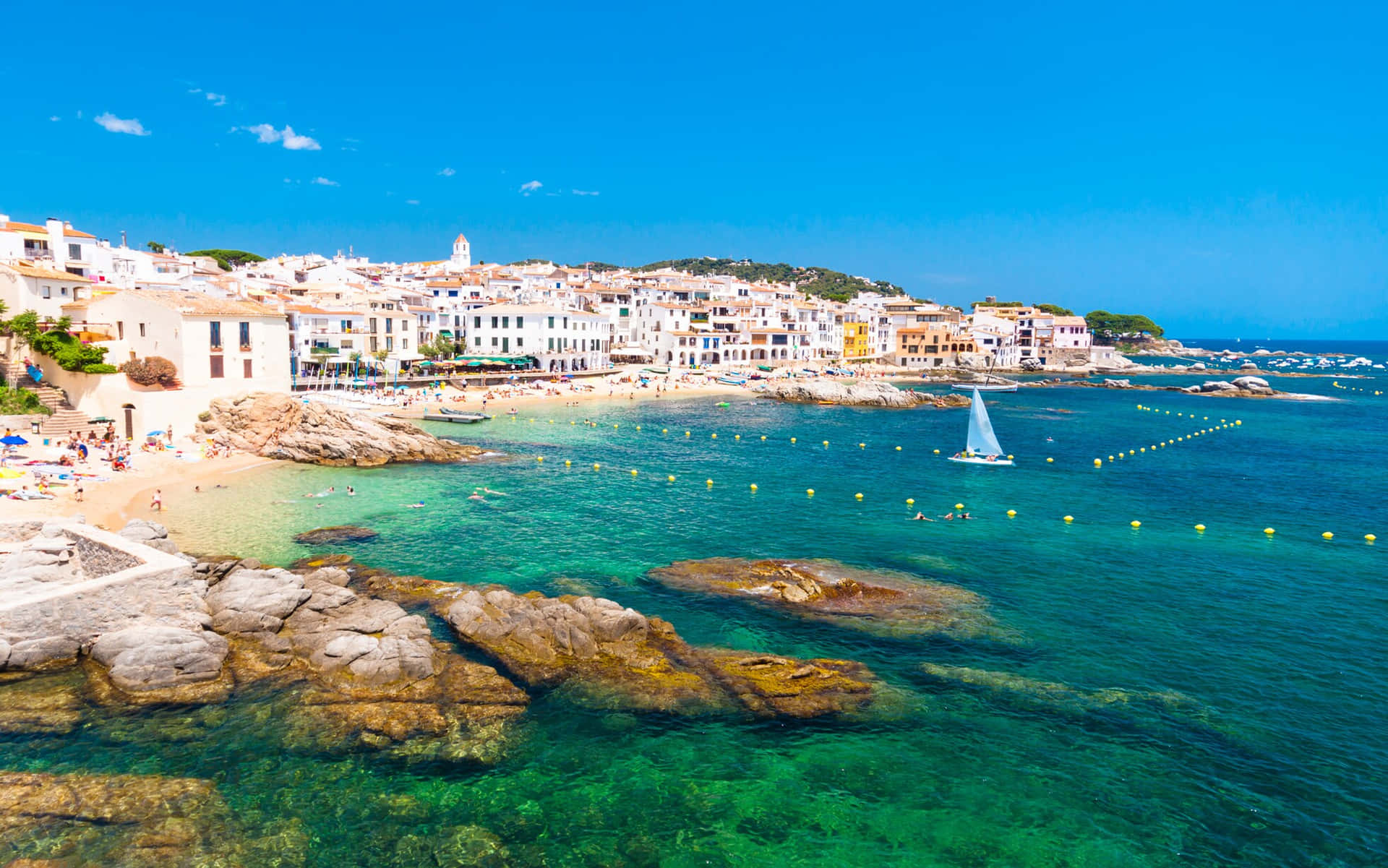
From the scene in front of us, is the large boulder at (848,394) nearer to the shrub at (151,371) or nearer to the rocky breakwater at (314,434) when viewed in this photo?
the rocky breakwater at (314,434)

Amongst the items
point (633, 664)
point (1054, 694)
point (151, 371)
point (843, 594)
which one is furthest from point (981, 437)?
point (151, 371)

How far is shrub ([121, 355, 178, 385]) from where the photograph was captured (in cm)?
4497

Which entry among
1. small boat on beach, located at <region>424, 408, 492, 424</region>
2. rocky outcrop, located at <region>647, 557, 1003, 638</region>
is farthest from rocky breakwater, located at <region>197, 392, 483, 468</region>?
rocky outcrop, located at <region>647, 557, 1003, 638</region>

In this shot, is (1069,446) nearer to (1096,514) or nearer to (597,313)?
(1096,514)

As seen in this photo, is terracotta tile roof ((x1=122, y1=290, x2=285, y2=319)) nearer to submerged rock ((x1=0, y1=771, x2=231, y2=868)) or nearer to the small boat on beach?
the small boat on beach

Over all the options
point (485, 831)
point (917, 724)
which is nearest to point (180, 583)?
point (485, 831)

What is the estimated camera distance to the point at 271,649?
19891 mm

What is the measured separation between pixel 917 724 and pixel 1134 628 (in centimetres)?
986

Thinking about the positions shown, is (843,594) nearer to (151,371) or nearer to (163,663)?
(163,663)

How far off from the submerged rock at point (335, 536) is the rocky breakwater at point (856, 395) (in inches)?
2463


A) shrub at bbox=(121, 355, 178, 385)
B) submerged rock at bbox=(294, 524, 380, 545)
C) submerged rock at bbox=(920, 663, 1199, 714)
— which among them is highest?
shrub at bbox=(121, 355, 178, 385)

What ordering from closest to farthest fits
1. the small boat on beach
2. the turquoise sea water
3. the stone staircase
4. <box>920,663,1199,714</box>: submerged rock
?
1. the turquoise sea water
2. <box>920,663,1199,714</box>: submerged rock
3. the stone staircase
4. the small boat on beach

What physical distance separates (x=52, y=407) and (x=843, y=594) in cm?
4580

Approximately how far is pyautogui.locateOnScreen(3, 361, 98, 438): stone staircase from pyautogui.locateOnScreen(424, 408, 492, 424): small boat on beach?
2305 cm
